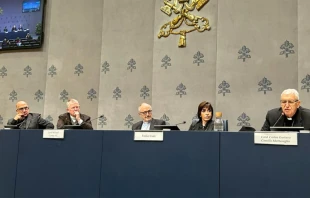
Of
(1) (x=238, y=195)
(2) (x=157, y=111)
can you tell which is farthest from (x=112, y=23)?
(1) (x=238, y=195)

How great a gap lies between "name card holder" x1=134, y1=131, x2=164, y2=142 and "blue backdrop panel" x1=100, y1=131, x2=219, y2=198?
0.09 feet

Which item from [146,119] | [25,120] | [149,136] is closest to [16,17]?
[25,120]

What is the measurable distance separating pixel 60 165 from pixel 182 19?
8.38 ft

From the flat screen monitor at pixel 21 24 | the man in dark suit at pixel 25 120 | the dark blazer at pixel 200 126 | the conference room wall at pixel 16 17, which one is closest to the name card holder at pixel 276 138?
the dark blazer at pixel 200 126

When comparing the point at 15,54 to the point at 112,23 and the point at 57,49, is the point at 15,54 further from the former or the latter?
the point at 112,23

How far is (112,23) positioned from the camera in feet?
15.1

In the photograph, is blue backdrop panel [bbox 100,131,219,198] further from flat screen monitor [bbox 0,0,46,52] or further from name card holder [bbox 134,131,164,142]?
flat screen monitor [bbox 0,0,46,52]

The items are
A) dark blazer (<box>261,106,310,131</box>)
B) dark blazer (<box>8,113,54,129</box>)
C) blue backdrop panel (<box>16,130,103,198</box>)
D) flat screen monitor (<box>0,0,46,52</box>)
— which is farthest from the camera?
flat screen monitor (<box>0,0,46,52</box>)

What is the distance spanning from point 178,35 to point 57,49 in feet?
6.09

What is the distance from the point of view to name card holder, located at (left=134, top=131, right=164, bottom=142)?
2225 mm

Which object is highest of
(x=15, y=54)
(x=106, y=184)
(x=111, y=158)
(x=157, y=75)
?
(x=15, y=54)

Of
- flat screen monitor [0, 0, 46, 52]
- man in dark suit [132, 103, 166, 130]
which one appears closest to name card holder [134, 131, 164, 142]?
man in dark suit [132, 103, 166, 130]

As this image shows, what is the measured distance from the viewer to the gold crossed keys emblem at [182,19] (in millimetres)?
4191

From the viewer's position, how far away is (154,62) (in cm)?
433
